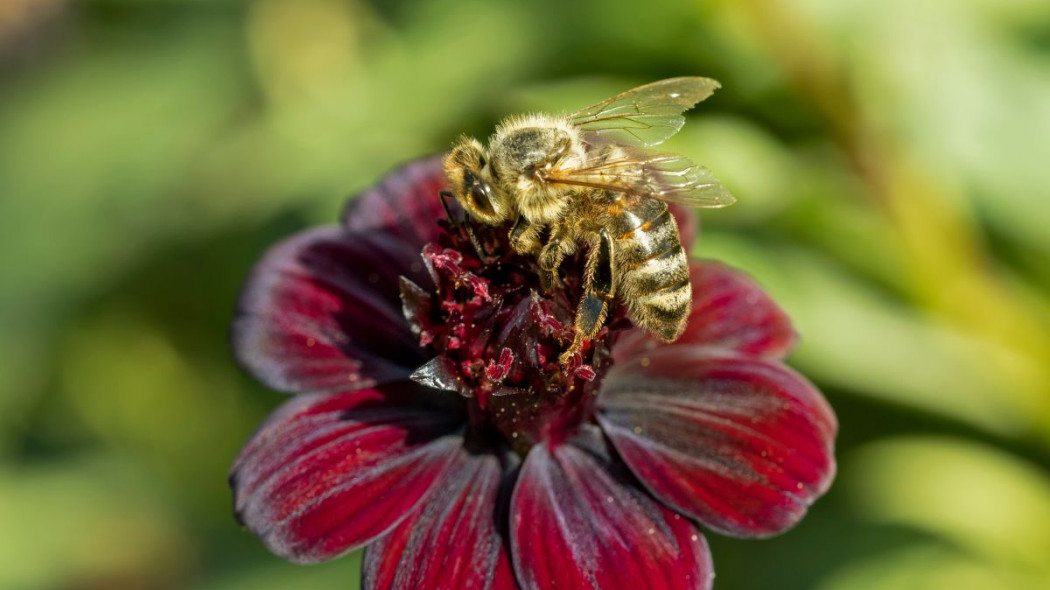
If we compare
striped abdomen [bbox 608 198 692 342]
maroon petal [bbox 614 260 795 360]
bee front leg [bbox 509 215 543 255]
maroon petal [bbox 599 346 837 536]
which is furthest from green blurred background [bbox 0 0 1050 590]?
bee front leg [bbox 509 215 543 255]

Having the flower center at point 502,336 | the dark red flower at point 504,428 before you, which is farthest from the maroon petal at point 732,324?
the flower center at point 502,336

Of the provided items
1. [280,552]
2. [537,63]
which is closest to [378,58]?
[537,63]

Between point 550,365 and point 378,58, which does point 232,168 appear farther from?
point 550,365

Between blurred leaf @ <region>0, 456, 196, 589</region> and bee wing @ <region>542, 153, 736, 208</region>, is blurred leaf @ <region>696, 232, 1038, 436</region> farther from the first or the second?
blurred leaf @ <region>0, 456, 196, 589</region>

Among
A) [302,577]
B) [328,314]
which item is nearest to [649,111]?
[328,314]

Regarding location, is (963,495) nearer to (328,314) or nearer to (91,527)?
(328,314)
